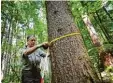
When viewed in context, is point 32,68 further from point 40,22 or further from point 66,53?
point 40,22

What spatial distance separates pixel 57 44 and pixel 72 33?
0.31 m

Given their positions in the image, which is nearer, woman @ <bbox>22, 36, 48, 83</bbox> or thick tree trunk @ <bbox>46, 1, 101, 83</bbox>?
thick tree trunk @ <bbox>46, 1, 101, 83</bbox>

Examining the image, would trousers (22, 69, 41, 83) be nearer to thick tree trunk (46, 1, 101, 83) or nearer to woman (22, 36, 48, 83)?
woman (22, 36, 48, 83)

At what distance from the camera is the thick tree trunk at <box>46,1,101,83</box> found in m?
2.75

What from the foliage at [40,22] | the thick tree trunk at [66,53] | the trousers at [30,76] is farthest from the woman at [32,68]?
the foliage at [40,22]

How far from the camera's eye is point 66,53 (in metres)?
2.98

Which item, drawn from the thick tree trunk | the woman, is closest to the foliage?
the woman

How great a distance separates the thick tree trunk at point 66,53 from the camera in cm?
275

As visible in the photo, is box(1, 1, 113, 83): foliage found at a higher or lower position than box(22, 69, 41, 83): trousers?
higher

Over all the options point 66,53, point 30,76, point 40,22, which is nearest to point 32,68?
point 30,76

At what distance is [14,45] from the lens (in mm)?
15609

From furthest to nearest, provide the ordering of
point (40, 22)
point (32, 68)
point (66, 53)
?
point (40, 22) < point (32, 68) < point (66, 53)

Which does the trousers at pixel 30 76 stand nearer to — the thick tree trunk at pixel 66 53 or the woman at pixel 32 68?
the woman at pixel 32 68

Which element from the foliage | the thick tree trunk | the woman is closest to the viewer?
the thick tree trunk
